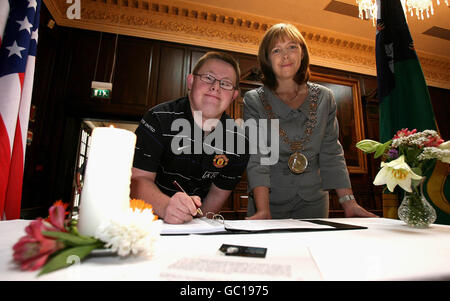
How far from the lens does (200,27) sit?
396cm

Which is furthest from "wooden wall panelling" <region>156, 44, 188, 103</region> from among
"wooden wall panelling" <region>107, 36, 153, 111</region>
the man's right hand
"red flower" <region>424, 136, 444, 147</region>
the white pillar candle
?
the white pillar candle

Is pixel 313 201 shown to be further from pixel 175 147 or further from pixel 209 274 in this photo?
pixel 209 274

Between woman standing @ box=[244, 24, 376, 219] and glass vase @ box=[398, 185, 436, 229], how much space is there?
31 cm

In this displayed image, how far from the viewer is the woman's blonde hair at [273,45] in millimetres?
1345

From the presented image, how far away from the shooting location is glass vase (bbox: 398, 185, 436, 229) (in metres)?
0.81

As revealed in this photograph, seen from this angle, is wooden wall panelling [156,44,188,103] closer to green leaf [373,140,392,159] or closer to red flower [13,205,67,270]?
green leaf [373,140,392,159]

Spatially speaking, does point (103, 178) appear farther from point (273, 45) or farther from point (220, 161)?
point (273, 45)

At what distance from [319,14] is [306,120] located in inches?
140

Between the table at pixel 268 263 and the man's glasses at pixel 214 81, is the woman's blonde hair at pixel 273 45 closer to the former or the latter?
the man's glasses at pixel 214 81

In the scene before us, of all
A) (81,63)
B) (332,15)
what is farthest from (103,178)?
(332,15)

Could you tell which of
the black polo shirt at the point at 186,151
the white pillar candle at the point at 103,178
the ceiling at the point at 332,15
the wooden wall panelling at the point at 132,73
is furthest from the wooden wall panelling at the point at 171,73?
the white pillar candle at the point at 103,178

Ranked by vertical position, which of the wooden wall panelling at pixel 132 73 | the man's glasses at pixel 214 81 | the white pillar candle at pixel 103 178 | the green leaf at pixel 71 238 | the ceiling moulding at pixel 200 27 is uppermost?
the ceiling moulding at pixel 200 27

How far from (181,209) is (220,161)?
1.74ft

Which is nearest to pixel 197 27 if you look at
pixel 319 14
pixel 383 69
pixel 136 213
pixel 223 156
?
pixel 319 14
